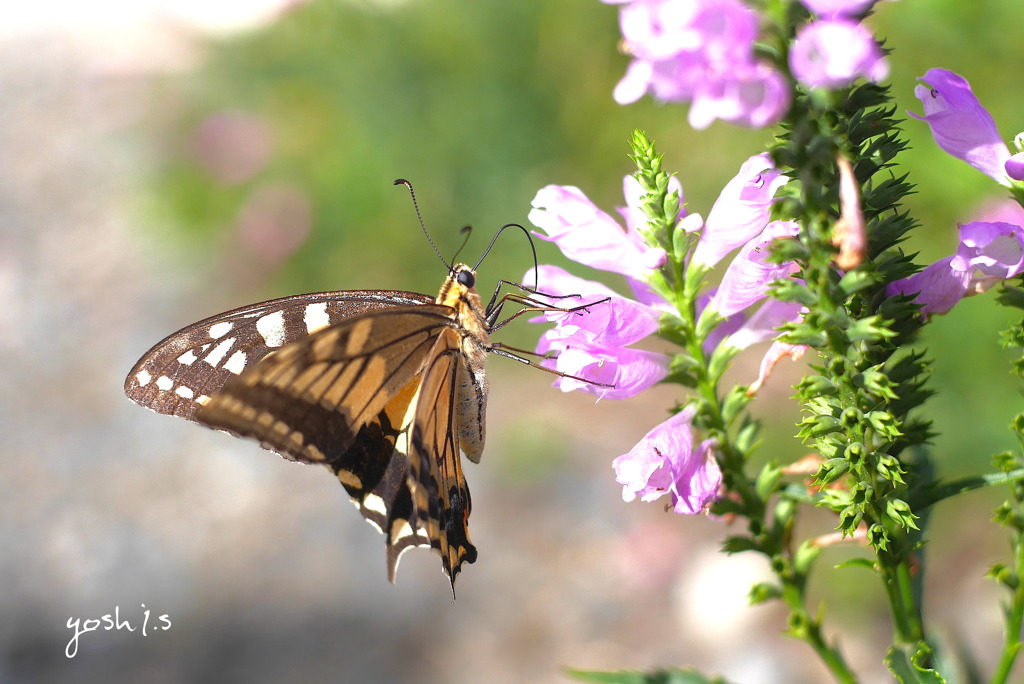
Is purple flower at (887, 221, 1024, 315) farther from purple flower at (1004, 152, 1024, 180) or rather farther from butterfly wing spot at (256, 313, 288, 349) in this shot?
butterfly wing spot at (256, 313, 288, 349)

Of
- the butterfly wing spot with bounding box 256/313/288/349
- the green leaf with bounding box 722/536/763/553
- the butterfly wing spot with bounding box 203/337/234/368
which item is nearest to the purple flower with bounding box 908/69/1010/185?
the green leaf with bounding box 722/536/763/553

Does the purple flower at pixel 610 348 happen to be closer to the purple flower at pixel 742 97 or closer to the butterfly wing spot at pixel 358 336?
the butterfly wing spot at pixel 358 336

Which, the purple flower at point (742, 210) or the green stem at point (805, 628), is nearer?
the purple flower at point (742, 210)

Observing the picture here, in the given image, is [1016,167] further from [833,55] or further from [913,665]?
[913,665]

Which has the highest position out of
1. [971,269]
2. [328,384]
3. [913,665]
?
[328,384]

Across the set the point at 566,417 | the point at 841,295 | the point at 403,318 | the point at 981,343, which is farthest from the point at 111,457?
the point at 841,295

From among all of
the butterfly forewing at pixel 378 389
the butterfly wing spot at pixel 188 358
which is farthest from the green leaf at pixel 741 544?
the butterfly wing spot at pixel 188 358

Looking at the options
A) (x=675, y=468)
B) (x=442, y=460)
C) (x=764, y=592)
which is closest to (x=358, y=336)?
(x=442, y=460)
